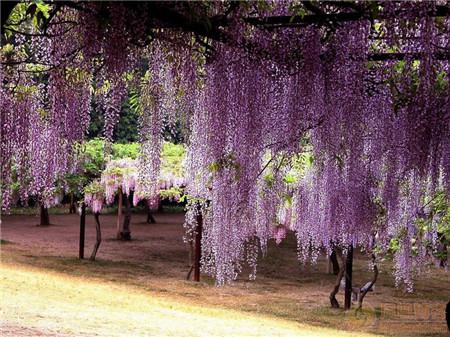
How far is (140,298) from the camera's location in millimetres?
12117

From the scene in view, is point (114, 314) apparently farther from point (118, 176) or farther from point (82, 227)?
point (82, 227)

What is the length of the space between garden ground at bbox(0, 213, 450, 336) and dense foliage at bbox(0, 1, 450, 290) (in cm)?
286

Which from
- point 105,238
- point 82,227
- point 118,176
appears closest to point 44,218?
point 105,238

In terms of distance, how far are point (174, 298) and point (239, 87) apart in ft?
28.7

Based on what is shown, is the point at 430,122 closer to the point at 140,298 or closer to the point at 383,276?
the point at 140,298

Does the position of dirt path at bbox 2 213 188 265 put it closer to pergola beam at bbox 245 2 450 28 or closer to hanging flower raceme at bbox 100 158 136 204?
hanging flower raceme at bbox 100 158 136 204

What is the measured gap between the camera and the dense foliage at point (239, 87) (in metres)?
3.80

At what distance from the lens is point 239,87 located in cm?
449

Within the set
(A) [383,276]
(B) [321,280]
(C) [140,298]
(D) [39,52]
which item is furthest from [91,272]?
(D) [39,52]

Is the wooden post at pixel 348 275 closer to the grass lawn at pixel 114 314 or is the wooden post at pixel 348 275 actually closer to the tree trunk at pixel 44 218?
the grass lawn at pixel 114 314

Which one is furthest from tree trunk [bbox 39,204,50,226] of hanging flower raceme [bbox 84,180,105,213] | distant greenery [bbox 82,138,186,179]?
hanging flower raceme [bbox 84,180,105,213]

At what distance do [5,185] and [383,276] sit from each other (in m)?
13.1

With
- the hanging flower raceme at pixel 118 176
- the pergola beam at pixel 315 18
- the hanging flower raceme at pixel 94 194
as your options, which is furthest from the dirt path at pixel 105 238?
the pergola beam at pixel 315 18

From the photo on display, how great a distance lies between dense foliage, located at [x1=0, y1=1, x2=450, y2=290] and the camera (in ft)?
12.5
